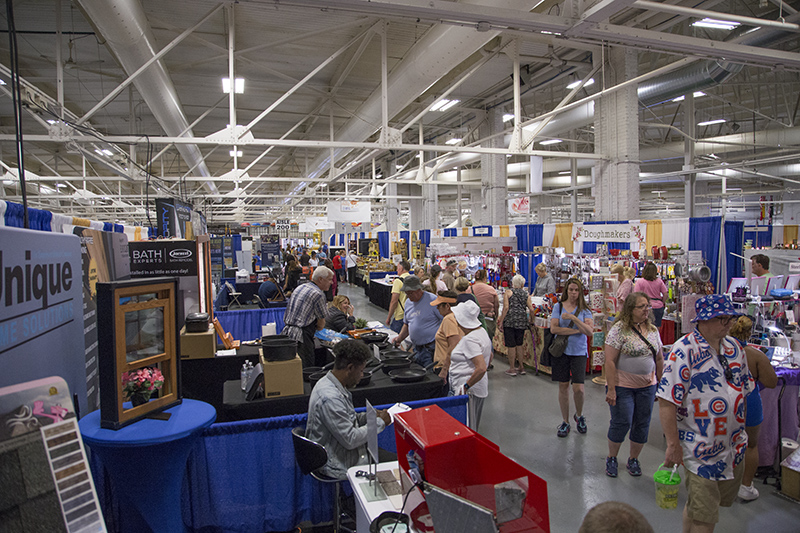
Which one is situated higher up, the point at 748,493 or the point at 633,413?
the point at 633,413

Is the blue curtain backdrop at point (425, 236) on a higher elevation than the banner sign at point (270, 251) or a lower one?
higher

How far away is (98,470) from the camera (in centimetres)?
283

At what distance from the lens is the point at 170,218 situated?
5258 mm

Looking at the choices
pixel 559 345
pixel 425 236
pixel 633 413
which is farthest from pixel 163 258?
pixel 425 236

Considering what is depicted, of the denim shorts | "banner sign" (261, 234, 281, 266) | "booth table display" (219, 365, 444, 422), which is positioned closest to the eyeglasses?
the denim shorts

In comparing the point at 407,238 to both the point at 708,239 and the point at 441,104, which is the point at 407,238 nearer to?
the point at 441,104

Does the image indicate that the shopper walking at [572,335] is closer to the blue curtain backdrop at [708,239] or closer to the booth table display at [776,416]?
the booth table display at [776,416]

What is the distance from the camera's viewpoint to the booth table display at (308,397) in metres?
3.44

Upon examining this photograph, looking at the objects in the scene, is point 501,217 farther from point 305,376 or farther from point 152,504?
point 152,504

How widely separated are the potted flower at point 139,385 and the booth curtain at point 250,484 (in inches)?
35.7

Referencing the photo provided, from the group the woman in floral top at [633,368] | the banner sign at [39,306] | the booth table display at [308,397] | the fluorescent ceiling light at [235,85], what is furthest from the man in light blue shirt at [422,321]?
the fluorescent ceiling light at [235,85]

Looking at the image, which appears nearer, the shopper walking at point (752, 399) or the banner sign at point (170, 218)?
the shopper walking at point (752, 399)

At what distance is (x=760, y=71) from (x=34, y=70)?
51.4 ft

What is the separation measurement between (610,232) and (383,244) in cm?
1194
